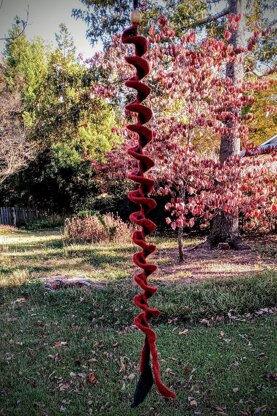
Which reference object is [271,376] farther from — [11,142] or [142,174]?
[11,142]

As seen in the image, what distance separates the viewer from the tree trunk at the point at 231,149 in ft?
33.3

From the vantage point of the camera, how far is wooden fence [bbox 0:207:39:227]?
23453 mm

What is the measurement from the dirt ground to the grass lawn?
2.85 feet

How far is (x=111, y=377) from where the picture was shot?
4.08m

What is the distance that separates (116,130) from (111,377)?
5.15 m

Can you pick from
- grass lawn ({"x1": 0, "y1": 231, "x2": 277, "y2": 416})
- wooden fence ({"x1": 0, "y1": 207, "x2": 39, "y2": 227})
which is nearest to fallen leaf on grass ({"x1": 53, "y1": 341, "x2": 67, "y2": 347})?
grass lawn ({"x1": 0, "y1": 231, "x2": 277, "y2": 416})

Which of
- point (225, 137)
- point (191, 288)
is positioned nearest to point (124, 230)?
point (225, 137)

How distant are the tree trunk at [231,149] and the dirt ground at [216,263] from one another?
0.48 m

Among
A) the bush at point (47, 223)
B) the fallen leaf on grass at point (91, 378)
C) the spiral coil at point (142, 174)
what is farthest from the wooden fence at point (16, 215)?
the spiral coil at point (142, 174)

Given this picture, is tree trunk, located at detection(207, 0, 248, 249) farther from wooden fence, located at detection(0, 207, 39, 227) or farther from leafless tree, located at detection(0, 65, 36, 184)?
wooden fence, located at detection(0, 207, 39, 227)

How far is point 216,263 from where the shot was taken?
9000mm

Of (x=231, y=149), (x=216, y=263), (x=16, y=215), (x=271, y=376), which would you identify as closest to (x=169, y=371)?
(x=271, y=376)

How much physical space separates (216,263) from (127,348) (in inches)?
186

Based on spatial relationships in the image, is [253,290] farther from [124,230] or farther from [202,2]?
[202,2]
